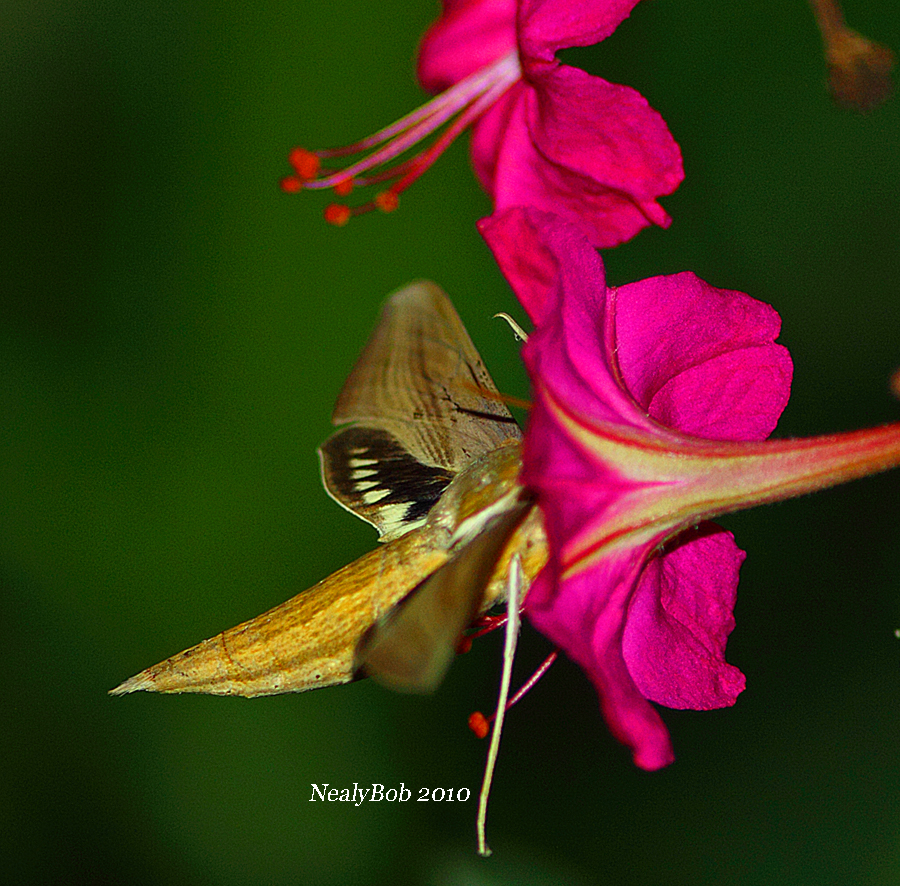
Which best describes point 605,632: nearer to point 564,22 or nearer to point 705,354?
point 705,354

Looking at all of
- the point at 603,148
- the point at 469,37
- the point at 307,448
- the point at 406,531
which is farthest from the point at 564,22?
the point at 307,448

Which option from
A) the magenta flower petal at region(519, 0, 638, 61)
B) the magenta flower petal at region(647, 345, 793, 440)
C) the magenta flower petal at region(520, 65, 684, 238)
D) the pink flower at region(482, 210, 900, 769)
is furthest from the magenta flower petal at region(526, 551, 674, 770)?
the magenta flower petal at region(519, 0, 638, 61)

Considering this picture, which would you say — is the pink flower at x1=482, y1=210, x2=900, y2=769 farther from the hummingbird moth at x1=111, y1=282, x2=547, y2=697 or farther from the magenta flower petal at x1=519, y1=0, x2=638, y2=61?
the magenta flower petal at x1=519, y1=0, x2=638, y2=61

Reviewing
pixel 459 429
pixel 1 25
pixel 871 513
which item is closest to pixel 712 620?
pixel 459 429

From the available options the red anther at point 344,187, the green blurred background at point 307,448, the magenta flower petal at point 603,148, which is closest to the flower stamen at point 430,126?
the red anther at point 344,187

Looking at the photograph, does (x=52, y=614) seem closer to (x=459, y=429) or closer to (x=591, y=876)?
(x=591, y=876)

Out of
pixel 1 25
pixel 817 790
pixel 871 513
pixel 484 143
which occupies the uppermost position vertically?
pixel 1 25
